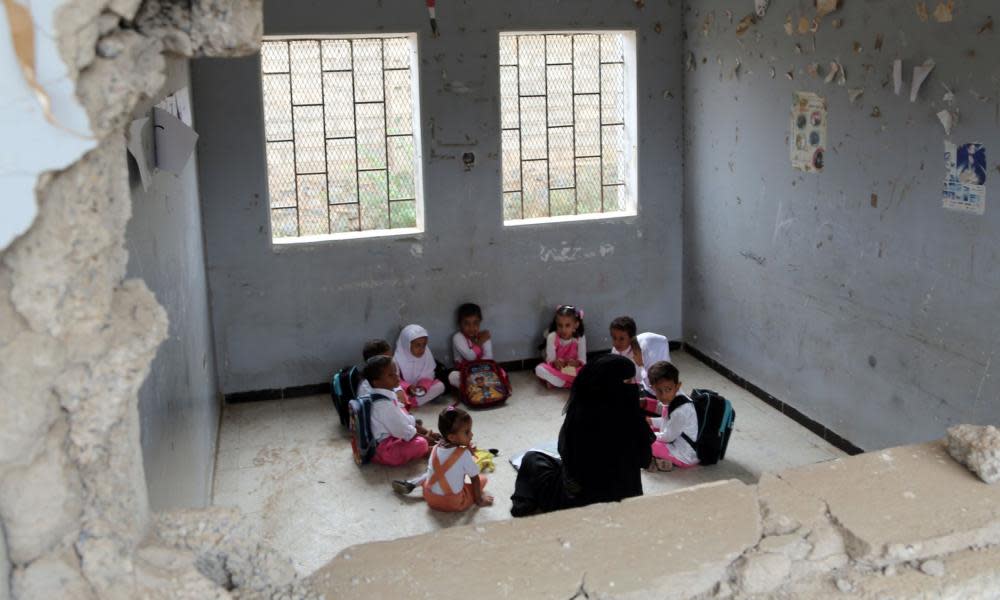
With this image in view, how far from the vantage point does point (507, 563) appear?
2064mm

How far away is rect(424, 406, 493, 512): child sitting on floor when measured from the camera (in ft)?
15.1

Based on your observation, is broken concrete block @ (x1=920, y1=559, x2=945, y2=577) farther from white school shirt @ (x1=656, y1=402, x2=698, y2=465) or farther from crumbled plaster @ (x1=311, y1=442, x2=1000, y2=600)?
white school shirt @ (x1=656, y1=402, x2=698, y2=465)

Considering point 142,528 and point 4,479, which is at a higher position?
point 4,479

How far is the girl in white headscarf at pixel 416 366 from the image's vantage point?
241 inches

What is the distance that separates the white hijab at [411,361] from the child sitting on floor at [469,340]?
18cm

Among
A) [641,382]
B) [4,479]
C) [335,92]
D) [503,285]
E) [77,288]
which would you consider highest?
[335,92]

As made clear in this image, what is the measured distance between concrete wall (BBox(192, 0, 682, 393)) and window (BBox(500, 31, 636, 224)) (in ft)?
0.48

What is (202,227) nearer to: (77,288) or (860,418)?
(860,418)

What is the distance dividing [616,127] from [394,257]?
181cm

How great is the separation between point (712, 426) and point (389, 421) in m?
1.70

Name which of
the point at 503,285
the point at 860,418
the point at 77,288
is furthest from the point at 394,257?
the point at 77,288

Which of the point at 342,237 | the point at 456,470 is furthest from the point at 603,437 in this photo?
the point at 342,237

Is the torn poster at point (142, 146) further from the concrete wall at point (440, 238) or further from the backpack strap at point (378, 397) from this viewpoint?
the concrete wall at point (440, 238)

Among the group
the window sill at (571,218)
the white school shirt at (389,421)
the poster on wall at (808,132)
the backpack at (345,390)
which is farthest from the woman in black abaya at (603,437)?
the window sill at (571,218)
